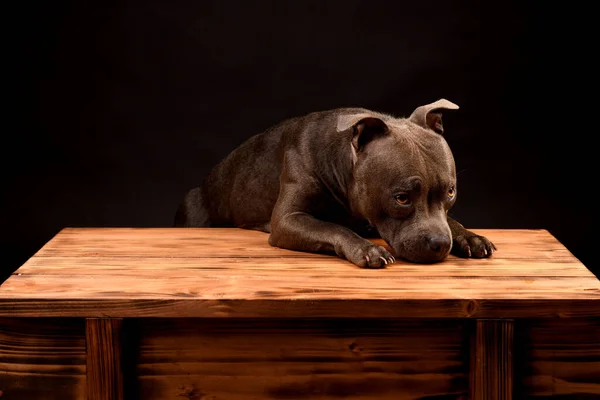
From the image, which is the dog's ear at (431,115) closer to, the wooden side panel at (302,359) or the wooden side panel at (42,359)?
the wooden side panel at (302,359)

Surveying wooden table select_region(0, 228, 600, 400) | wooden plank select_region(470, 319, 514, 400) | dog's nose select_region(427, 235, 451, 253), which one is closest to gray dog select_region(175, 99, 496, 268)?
dog's nose select_region(427, 235, 451, 253)

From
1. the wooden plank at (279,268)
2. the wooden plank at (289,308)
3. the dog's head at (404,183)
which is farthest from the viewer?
the dog's head at (404,183)

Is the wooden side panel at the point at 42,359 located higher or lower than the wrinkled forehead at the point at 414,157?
lower

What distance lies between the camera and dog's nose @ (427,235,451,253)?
3824 millimetres

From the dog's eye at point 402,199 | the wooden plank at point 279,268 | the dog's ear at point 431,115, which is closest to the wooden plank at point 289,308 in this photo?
the wooden plank at point 279,268

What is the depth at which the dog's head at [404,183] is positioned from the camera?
12.6 feet

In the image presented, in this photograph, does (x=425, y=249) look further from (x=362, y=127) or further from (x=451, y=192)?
(x=362, y=127)

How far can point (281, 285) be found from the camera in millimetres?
3564

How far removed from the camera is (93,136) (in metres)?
5.54

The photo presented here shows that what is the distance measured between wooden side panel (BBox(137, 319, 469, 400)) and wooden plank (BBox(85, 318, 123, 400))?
9 centimetres

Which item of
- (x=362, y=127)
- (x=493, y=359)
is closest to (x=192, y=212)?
(x=362, y=127)

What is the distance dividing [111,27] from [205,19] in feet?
1.68

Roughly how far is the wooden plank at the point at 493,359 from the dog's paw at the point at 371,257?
53cm

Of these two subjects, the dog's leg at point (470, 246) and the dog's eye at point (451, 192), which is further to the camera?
the dog's leg at point (470, 246)
